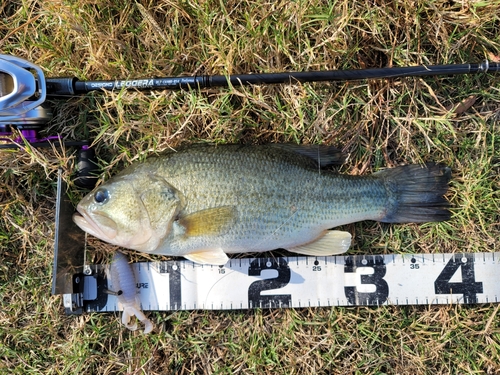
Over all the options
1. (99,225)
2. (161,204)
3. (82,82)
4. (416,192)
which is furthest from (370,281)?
(82,82)

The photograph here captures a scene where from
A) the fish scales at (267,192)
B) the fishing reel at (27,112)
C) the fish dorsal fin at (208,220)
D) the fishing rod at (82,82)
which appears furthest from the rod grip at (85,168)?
the fish dorsal fin at (208,220)

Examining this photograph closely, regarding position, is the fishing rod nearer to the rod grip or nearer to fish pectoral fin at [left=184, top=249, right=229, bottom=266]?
the rod grip

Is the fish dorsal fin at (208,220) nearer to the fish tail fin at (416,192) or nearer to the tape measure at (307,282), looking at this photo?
the tape measure at (307,282)

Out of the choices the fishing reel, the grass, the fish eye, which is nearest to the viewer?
the fishing reel

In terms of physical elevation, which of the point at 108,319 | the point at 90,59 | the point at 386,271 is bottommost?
the point at 108,319

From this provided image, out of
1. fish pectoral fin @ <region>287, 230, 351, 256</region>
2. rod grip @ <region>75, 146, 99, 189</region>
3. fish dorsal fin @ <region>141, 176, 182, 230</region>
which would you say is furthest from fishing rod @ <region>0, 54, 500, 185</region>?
fish pectoral fin @ <region>287, 230, 351, 256</region>

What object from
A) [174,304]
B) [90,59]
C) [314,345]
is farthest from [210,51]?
[314,345]

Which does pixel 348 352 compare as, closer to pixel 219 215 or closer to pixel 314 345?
pixel 314 345
